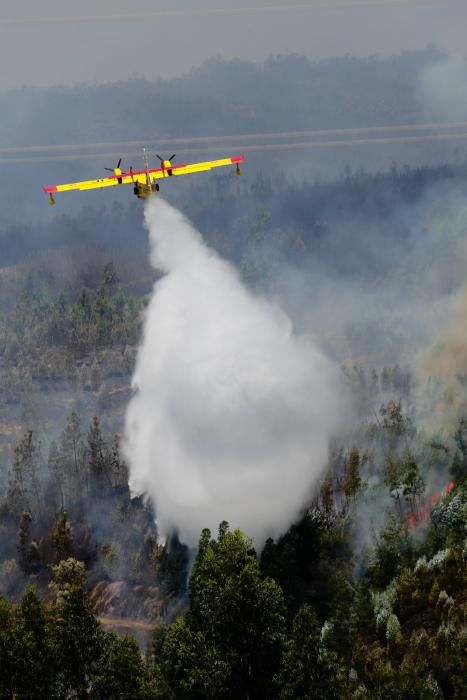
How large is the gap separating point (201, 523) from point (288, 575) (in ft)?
111

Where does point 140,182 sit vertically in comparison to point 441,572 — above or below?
above

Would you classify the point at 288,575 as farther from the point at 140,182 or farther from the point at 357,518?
the point at 140,182

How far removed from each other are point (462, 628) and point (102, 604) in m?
74.9

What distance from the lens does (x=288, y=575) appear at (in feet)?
504

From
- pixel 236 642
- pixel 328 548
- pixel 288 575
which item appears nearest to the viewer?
pixel 236 642

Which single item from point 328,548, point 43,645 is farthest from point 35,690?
point 328,548

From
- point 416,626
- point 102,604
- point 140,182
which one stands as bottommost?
point 102,604

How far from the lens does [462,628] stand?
12606 cm

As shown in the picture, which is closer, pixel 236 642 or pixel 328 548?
pixel 236 642

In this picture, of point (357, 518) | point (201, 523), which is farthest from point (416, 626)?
point (201, 523)

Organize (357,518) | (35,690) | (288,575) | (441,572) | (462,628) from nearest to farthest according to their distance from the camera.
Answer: (35,690) → (462,628) → (441,572) → (288,575) → (357,518)

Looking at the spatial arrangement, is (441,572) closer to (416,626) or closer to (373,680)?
(416,626)

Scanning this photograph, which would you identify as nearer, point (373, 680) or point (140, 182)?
point (373, 680)

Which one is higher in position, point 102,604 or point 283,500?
point 283,500
